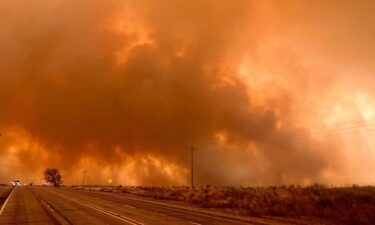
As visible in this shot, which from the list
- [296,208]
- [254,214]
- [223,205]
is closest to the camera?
[254,214]

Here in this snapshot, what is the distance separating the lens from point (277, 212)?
1112 inches

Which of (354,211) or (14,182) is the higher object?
(14,182)

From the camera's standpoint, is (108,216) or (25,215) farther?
(25,215)

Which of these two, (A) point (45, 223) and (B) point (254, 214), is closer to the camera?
(A) point (45, 223)

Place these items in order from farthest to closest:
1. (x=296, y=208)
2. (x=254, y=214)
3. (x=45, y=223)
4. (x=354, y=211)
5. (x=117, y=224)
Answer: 1. (x=296, y=208)
2. (x=254, y=214)
3. (x=354, y=211)
4. (x=45, y=223)
5. (x=117, y=224)

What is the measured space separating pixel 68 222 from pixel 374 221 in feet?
56.8

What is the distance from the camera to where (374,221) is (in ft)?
68.3

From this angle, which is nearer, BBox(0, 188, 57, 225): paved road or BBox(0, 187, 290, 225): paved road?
BBox(0, 187, 290, 225): paved road

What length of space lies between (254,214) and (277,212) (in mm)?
2274

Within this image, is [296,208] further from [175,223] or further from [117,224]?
[117,224]

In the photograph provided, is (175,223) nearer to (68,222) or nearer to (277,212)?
(68,222)

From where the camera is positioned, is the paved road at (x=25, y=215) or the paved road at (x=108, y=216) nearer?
the paved road at (x=108, y=216)

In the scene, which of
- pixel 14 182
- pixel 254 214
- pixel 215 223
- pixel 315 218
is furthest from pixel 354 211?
pixel 14 182

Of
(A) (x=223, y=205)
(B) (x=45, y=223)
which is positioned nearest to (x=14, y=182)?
(A) (x=223, y=205)
